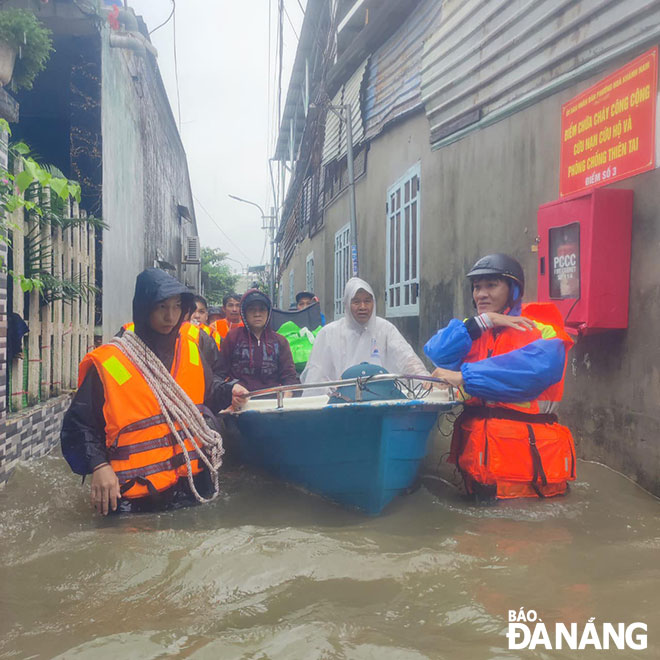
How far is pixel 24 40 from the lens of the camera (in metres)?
5.23

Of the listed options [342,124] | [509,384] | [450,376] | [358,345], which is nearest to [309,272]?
[342,124]

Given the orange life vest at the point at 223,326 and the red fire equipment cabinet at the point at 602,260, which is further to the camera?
the orange life vest at the point at 223,326

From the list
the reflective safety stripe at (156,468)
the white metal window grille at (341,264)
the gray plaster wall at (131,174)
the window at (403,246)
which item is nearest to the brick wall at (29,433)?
the reflective safety stripe at (156,468)

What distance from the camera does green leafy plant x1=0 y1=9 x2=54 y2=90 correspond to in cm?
512

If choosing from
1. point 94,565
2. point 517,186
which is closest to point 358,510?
point 94,565

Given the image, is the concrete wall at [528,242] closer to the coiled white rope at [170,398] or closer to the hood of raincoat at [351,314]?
the hood of raincoat at [351,314]

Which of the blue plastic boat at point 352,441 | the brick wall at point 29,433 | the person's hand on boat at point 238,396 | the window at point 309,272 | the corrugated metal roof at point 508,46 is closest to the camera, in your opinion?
the blue plastic boat at point 352,441

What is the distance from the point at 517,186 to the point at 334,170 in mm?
9684

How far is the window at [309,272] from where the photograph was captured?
20.1m

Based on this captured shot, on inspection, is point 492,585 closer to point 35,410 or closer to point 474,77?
point 35,410

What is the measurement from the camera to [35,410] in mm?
4984

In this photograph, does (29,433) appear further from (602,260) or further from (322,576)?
(602,260)

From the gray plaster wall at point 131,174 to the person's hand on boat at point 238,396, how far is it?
369cm

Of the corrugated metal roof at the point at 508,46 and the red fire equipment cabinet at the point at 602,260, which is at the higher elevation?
the corrugated metal roof at the point at 508,46
